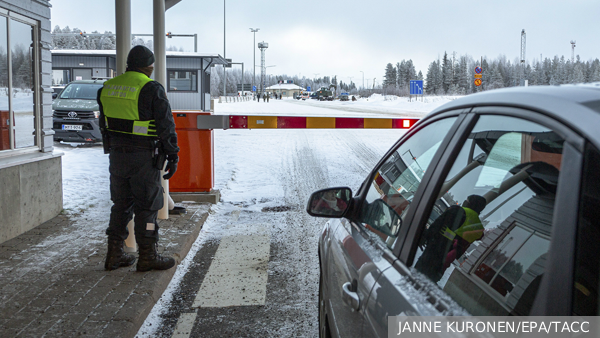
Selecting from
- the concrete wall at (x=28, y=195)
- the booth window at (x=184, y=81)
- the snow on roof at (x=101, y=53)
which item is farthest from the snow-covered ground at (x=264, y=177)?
the booth window at (x=184, y=81)

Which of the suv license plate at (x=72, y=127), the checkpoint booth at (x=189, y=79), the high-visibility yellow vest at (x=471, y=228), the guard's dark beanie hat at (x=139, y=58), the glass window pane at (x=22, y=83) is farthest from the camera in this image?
the checkpoint booth at (x=189, y=79)

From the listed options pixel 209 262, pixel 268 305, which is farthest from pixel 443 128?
pixel 209 262

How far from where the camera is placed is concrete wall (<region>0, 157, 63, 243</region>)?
5777mm

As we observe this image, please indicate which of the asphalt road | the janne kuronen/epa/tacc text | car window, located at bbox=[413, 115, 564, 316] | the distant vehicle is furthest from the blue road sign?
the janne kuronen/epa/tacc text

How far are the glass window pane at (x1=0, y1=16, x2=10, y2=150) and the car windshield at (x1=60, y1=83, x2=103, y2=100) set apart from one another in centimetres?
1097

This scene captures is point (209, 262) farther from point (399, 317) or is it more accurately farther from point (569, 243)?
point (569, 243)

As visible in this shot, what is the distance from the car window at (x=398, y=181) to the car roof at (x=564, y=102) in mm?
345

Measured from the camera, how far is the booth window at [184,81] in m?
28.7

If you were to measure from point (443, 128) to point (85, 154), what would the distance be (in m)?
13.1

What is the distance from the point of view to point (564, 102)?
128cm

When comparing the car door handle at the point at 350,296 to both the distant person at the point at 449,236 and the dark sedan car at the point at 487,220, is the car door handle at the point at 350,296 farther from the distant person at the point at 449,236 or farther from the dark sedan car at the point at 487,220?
the distant person at the point at 449,236

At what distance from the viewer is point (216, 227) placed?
22.4 ft

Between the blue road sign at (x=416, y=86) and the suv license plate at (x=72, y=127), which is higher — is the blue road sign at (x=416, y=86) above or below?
above

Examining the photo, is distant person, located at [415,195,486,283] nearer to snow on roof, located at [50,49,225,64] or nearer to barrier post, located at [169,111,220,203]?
barrier post, located at [169,111,220,203]
